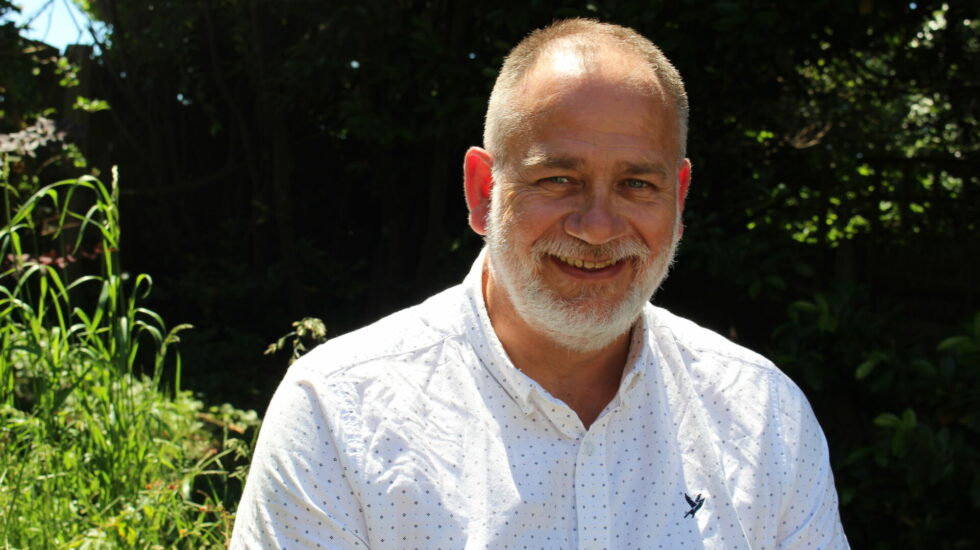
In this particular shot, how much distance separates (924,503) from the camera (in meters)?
3.18

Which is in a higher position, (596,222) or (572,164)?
(572,164)

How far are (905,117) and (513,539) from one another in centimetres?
497

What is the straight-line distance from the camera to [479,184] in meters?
2.08

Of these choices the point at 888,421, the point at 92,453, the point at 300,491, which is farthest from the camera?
the point at 888,421

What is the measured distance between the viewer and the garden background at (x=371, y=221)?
289cm

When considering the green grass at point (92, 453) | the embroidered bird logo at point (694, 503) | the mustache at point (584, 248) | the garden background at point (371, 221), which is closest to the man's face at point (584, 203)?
the mustache at point (584, 248)

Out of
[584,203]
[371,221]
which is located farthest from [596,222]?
[371,221]

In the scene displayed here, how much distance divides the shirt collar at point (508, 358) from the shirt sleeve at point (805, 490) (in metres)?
0.31

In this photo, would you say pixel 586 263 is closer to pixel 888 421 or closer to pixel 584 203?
pixel 584 203

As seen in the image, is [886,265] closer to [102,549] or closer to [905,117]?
[905,117]

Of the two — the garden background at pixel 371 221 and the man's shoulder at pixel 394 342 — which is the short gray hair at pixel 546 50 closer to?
the man's shoulder at pixel 394 342

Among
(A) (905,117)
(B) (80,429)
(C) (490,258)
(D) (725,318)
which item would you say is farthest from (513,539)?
(A) (905,117)

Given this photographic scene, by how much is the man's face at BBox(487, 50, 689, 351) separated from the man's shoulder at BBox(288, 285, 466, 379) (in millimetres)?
144

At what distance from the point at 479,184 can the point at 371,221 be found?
14.9 ft
